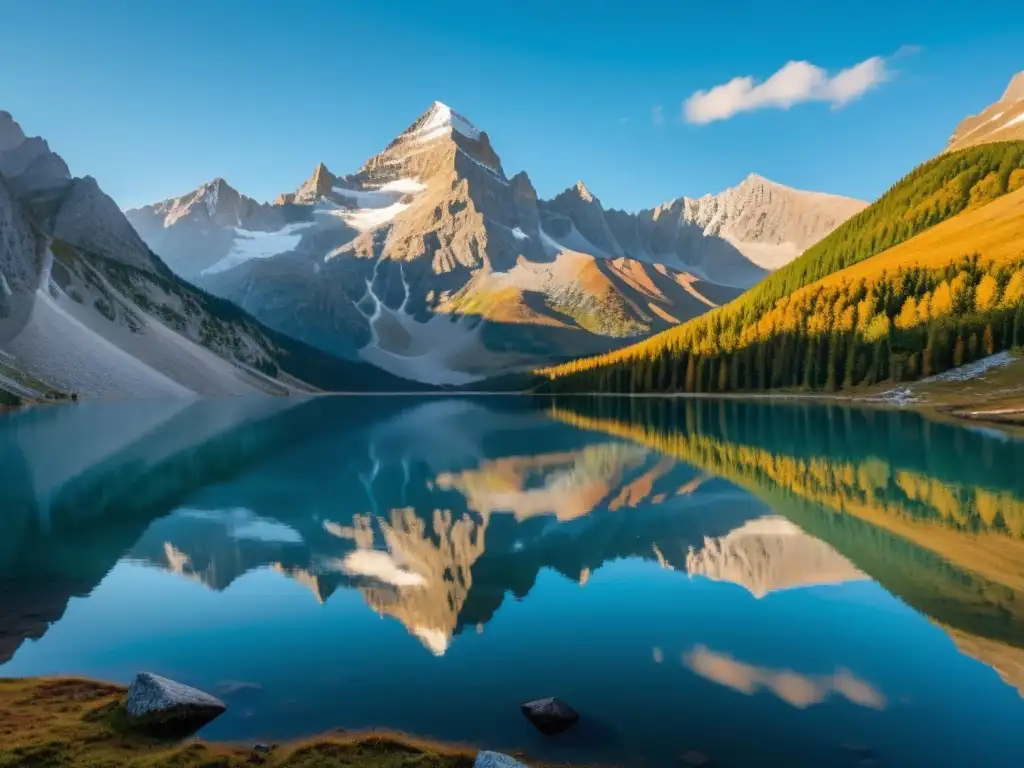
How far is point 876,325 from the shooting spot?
14325 cm

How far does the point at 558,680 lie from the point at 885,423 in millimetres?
82280

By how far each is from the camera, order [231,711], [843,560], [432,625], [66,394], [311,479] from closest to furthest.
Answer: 1. [231,711]
2. [432,625]
3. [843,560]
4. [311,479]
5. [66,394]

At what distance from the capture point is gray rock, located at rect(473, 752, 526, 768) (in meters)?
10.3

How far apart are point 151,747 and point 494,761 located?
6210mm

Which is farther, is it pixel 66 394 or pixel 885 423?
pixel 66 394

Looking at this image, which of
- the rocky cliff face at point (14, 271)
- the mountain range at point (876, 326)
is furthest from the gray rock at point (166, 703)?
the rocky cliff face at point (14, 271)

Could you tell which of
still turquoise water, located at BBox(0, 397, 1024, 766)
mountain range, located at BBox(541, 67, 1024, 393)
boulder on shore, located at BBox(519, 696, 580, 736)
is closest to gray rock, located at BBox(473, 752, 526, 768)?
still turquoise water, located at BBox(0, 397, 1024, 766)

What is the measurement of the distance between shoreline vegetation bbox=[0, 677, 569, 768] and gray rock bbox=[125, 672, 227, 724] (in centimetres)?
30

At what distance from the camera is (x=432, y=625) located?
749 inches

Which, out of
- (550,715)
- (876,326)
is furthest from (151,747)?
(876,326)

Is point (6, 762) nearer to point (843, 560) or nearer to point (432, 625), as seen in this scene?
point (432, 625)

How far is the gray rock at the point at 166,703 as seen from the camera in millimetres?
12672

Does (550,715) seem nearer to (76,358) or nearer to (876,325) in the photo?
(876,325)

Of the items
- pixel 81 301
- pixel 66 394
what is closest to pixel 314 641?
pixel 66 394
